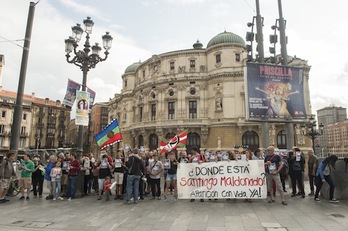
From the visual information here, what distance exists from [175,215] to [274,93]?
859 centimetres

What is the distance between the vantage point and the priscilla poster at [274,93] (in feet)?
40.7

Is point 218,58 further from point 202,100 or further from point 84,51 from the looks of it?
point 84,51

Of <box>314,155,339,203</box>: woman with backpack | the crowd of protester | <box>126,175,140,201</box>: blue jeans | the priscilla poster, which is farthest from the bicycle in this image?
<box>314,155,339,203</box>: woman with backpack

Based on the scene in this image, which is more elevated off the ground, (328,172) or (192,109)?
(192,109)

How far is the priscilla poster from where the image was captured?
1241 cm

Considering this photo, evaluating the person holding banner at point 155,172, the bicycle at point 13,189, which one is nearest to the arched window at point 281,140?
the person holding banner at point 155,172

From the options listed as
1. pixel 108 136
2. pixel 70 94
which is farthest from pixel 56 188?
pixel 70 94

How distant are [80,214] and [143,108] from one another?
33955 mm

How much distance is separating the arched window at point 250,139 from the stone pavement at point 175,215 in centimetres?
2595

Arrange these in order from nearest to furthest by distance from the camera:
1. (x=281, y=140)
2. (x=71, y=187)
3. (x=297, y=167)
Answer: (x=297, y=167) < (x=71, y=187) < (x=281, y=140)

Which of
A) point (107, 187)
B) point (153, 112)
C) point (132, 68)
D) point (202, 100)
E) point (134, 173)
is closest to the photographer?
point (134, 173)

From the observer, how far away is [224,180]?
8852 mm

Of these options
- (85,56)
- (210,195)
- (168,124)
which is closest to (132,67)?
(168,124)

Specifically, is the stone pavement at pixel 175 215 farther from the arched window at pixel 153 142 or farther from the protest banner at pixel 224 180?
the arched window at pixel 153 142
